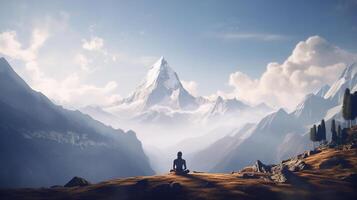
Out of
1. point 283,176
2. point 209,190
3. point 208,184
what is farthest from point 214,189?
point 283,176

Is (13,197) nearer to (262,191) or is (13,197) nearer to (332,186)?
(262,191)

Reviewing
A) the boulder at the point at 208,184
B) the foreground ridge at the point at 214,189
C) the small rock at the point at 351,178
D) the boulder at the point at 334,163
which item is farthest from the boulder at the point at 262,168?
the boulder at the point at 208,184

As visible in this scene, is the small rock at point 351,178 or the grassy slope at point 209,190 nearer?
the grassy slope at point 209,190

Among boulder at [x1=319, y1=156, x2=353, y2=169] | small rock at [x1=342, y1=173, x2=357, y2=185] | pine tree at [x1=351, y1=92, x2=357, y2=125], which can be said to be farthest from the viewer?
pine tree at [x1=351, y1=92, x2=357, y2=125]

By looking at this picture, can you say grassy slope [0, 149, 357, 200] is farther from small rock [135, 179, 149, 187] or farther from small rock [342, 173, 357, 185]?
small rock [342, 173, 357, 185]

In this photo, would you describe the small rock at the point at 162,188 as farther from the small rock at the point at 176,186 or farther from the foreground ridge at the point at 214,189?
the small rock at the point at 176,186

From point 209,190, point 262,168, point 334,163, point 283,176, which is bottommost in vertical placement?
point 209,190

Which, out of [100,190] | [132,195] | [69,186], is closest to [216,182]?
[132,195]

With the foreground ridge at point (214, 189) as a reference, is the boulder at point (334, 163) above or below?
above

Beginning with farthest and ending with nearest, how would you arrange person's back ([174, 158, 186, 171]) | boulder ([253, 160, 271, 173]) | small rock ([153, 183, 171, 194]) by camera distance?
boulder ([253, 160, 271, 173])
person's back ([174, 158, 186, 171])
small rock ([153, 183, 171, 194])

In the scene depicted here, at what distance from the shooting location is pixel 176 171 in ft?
282

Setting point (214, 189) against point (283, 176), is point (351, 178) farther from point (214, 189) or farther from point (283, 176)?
point (214, 189)

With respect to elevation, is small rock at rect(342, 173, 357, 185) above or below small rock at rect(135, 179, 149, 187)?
below

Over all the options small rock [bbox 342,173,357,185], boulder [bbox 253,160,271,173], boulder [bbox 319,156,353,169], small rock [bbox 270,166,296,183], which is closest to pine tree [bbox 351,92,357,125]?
boulder [bbox 319,156,353,169]
